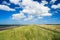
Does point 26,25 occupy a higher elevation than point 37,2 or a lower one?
lower

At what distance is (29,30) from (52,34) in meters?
1.14

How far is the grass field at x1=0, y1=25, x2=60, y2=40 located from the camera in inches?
228

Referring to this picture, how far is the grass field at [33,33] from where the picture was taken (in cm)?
578

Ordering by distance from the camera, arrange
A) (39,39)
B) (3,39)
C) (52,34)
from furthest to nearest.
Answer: (52,34) < (39,39) < (3,39)

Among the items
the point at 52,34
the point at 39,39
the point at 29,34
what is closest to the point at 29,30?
the point at 29,34

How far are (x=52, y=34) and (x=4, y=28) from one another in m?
2.29

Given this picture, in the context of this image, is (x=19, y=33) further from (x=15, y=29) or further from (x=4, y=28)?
(x=4, y=28)

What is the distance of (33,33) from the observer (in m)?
6.13

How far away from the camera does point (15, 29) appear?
6.07 meters

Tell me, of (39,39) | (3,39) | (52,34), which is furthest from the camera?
(52,34)

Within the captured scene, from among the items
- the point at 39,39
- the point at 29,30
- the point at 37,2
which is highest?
the point at 37,2

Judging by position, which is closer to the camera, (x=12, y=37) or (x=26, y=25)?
(x=12, y=37)

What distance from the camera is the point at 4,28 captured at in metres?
6.31

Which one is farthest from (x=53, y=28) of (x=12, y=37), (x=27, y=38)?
(x=12, y=37)
